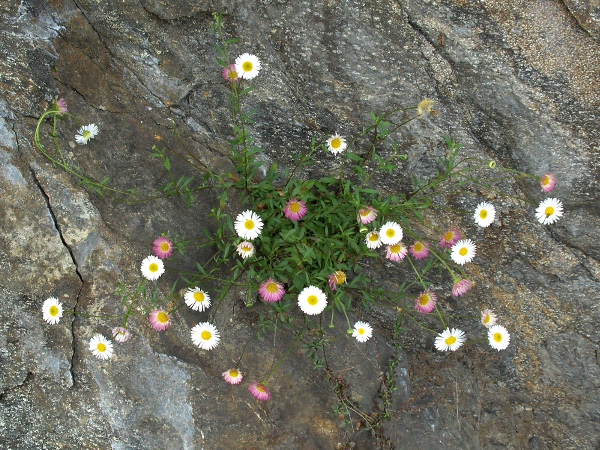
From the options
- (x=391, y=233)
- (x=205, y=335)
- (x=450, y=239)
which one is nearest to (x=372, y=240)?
(x=391, y=233)

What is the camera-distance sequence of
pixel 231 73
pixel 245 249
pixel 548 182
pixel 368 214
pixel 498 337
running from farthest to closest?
pixel 498 337 < pixel 245 249 < pixel 368 214 < pixel 548 182 < pixel 231 73

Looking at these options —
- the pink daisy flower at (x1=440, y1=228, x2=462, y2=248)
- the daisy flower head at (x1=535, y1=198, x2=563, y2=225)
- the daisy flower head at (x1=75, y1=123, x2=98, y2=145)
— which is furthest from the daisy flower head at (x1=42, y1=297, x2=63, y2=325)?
the daisy flower head at (x1=535, y1=198, x2=563, y2=225)

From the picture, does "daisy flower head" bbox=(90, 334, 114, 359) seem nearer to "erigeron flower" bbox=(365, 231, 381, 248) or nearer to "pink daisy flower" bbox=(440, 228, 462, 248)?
"erigeron flower" bbox=(365, 231, 381, 248)

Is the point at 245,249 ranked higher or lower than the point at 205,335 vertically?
higher

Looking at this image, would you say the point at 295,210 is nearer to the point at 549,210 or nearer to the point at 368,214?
the point at 368,214

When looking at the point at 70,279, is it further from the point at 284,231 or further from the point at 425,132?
the point at 425,132

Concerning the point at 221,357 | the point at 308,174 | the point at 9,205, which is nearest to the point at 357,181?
the point at 308,174
